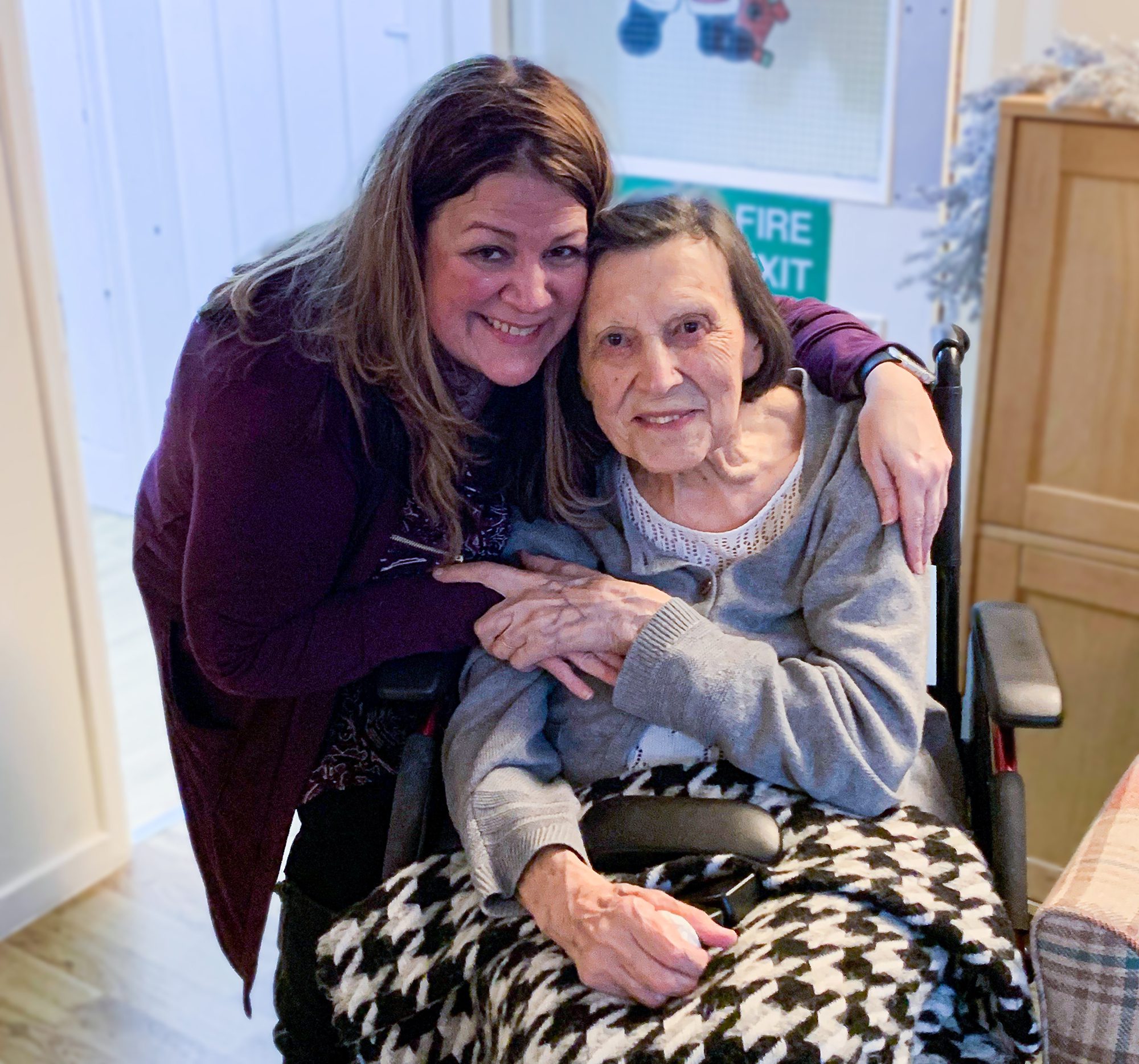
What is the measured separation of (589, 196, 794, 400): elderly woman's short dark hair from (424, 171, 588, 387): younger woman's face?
36 millimetres

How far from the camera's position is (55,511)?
2.34 metres

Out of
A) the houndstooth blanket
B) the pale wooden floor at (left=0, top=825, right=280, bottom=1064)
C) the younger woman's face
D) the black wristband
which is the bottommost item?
the pale wooden floor at (left=0, top=825, right=280, bottom=1064)

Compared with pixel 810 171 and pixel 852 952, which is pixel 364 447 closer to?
pixel 852 952

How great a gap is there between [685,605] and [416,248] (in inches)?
18.3

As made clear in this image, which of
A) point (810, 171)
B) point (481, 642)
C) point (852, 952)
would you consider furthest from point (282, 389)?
point (810, 171)

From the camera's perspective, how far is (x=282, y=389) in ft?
4.70

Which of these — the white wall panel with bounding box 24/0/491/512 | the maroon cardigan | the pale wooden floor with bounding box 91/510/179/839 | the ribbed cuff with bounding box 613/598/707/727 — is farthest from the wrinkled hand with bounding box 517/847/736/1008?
the white wall panel with bounding box 24/0/491/512

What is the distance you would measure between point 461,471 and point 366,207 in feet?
1.03

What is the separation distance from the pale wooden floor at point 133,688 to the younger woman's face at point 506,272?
4.22 ft

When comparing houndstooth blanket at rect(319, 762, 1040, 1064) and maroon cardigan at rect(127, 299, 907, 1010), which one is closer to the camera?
houndstooth blanket at rect(319, 762, 1040, 1064)

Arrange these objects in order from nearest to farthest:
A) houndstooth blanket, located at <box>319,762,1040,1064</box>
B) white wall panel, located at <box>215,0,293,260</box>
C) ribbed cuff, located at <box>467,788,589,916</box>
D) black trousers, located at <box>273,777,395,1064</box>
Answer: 1. houndstooth blanket, located at <box>319,762,1040,1064</box>
2. ribbed cuff, located at <box>467,788,589,916</box>
3. black trousers, located at <box>273,777,395,1064</box>
4. white wall panel, located at <box>215,0,293,260</box>

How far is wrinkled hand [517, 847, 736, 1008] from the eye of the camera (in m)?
1.21

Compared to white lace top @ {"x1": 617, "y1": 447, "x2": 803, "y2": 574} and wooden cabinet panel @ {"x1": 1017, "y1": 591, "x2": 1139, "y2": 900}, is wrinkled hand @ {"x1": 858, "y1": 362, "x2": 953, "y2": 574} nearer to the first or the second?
white lace top @ {"x1": 617, "y1": 447, "x2": 803, "y2": 574}

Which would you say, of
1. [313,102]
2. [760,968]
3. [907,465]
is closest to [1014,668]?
[907,465]
